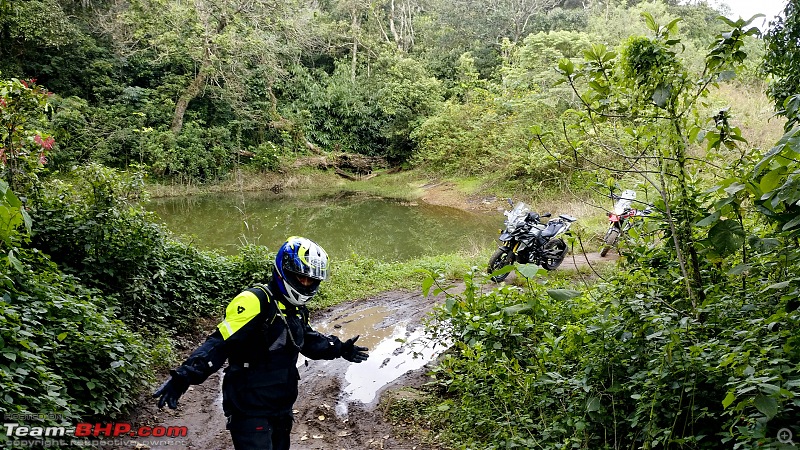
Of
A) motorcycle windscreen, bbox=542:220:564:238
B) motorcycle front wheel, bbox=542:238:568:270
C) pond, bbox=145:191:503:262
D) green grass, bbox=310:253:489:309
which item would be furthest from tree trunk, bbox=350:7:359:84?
motorcycle front wheel, bbox=542:238:568:270

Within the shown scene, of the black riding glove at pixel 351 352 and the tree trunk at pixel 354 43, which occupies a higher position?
the tree trunk at pixel 354 43

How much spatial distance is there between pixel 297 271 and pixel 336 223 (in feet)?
46.3

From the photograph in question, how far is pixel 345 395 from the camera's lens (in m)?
5.04

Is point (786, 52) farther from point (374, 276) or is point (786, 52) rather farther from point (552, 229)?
point (374, 276)

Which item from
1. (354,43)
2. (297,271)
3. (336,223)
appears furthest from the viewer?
(354,43)

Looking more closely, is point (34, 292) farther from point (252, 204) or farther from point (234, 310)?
point (252, 204)

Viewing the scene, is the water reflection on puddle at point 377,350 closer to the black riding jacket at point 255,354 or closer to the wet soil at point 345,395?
the wet soil at point 345,395

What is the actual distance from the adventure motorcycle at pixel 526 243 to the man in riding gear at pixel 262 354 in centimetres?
532

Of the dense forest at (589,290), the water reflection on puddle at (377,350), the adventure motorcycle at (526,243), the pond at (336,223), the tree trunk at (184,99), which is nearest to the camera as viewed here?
the dense forest at (589,290)

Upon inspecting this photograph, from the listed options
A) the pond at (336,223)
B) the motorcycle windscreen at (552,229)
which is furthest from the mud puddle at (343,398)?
the pond at (336,223)

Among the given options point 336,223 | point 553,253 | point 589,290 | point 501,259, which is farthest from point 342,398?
point 336,223

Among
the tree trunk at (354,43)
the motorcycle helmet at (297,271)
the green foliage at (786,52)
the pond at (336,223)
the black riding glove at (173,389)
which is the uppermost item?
the tree trunk at (354,43)

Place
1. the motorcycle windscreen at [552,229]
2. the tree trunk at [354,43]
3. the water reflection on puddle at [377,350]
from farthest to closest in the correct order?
the tree trunk at [354,43]
the motorcycle windscreen at [552,229]
the water reflection on puddle at [377,350]

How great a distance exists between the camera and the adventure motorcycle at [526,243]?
8133 mm
